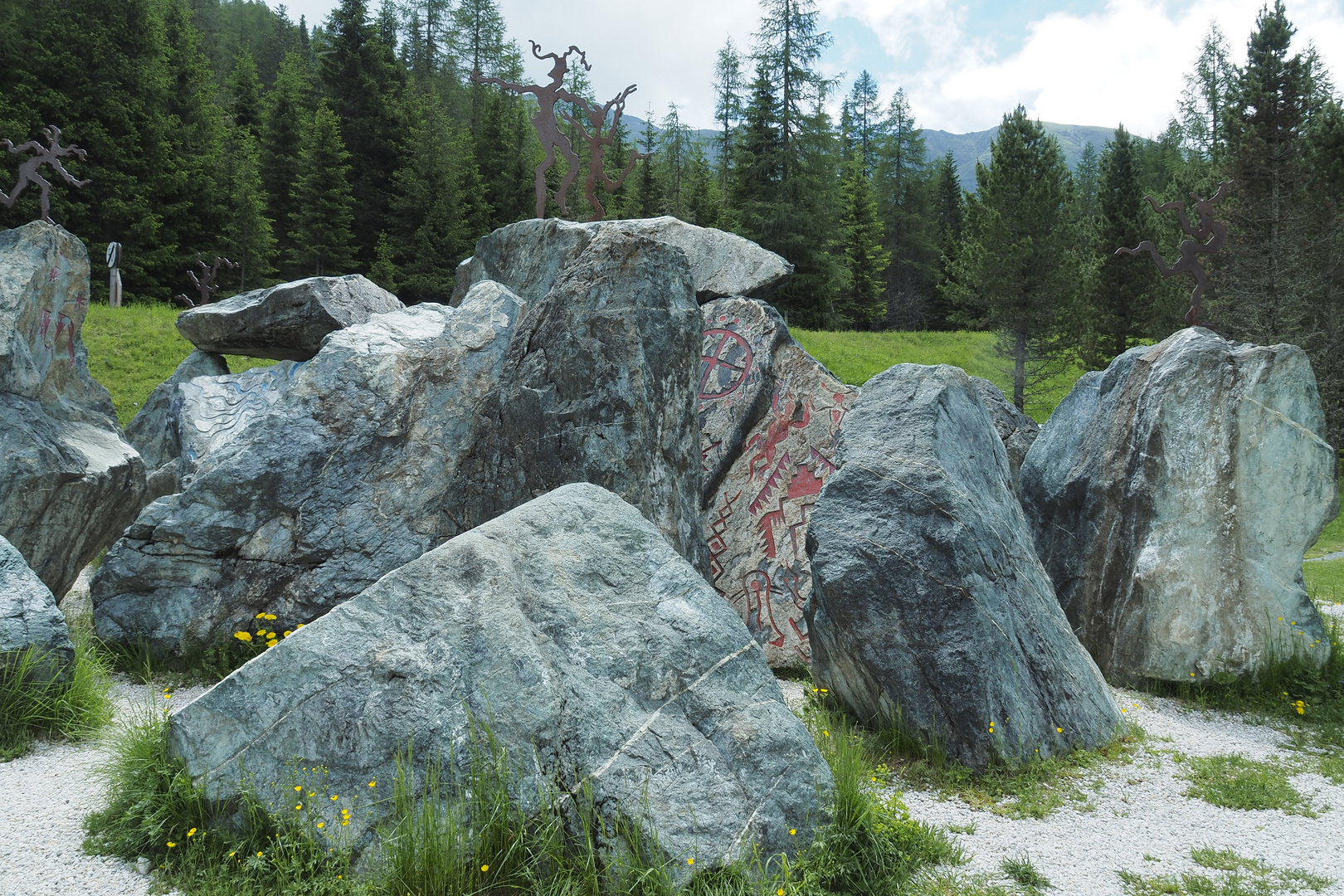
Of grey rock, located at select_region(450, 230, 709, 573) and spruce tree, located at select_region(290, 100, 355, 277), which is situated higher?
spruce tree, located at select_region(290, 100, 355, 277)

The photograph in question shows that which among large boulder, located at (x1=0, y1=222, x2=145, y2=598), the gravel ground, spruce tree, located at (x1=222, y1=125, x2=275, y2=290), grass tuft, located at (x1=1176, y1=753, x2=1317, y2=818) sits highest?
spruce tree, located at (x1=222, y1=125, x2=275, y2=290)

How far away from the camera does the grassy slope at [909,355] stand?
2117cm

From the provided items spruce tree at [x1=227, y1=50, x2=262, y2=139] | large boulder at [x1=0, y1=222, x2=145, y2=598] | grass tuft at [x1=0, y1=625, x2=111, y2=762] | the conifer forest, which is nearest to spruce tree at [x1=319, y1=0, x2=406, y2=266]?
the conifer forest

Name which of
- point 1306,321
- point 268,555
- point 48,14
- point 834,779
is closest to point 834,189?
point 1306,321

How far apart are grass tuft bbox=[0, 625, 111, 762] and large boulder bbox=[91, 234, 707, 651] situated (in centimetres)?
140

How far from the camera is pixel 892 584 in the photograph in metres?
4.64

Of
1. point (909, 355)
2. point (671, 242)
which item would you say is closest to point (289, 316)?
point (671, 242)

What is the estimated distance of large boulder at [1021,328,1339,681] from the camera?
609 cm

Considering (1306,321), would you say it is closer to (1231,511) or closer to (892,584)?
(1231,511)

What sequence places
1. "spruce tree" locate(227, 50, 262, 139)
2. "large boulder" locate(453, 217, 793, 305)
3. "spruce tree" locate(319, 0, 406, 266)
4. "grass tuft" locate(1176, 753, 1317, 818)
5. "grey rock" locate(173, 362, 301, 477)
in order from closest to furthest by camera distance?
"grass tuft" locate(1176, 753, 1317, 818)
"grey rock" locate(173, 362, 301, 477)
"large boulder" locate(453, 217, 793, 305)
"spruce tree" locate(319, 0, 406, 266)
"spruce tree" locate(227, 50, 262, 139)

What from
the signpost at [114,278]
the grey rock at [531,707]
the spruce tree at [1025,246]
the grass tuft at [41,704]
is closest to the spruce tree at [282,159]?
the signpost at [114,278]

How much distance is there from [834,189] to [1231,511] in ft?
81.2

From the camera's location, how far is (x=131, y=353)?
1630 cm

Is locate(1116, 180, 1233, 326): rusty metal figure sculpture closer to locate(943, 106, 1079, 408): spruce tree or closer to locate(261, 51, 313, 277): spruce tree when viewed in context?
locate(943, 106, 1079, 408): spruce tree
